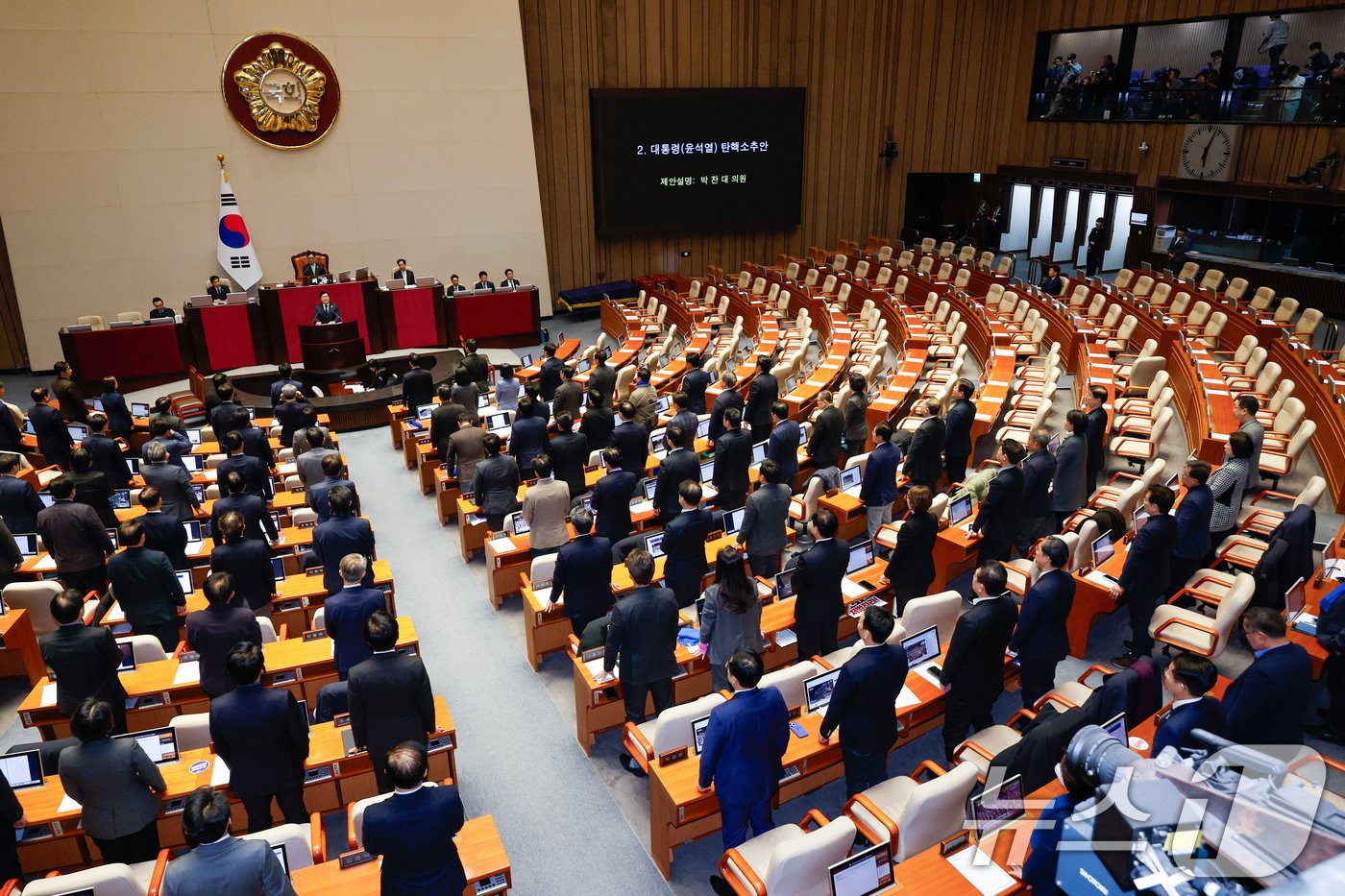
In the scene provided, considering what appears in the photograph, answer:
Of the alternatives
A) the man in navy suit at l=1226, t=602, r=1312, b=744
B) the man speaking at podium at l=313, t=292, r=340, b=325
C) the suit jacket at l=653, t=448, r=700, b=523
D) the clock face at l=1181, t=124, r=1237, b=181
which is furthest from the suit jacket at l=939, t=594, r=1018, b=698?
the clock face at l=1181, t=124, r=1237, b=181

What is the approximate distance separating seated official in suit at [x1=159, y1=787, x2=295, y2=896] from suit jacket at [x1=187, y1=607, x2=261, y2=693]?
171 centimetres

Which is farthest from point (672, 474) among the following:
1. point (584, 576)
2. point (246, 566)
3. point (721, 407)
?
point (246, 566)

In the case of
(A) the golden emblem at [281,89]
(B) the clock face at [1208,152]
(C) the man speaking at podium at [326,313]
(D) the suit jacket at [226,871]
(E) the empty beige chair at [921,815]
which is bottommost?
(E) the empty beige chair at [921,815]

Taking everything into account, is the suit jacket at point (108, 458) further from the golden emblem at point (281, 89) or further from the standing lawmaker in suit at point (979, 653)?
the golden emblem at point (281, 89)

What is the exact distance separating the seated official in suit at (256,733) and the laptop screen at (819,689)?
2720mm

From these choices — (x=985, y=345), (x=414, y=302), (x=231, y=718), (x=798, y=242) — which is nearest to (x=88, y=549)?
(x=231, y=718)

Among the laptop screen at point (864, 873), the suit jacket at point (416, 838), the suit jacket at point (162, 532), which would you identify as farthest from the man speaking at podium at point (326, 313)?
the laptop screen at point (864, 873)

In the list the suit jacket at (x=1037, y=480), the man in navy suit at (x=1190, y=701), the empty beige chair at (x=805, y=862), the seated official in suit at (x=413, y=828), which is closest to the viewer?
the seated official in suit at (x=413, y=828)

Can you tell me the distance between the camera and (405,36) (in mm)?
16703

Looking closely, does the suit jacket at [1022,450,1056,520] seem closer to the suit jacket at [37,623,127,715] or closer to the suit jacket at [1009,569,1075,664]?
the suit jacket at [1009,569,1075,664]

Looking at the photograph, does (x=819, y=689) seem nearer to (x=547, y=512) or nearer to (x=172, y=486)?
Answer: (x=547, y=512)

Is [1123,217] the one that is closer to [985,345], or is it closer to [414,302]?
[985,345]

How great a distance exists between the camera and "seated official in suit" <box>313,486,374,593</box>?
6191mm

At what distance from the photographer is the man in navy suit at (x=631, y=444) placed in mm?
8250
